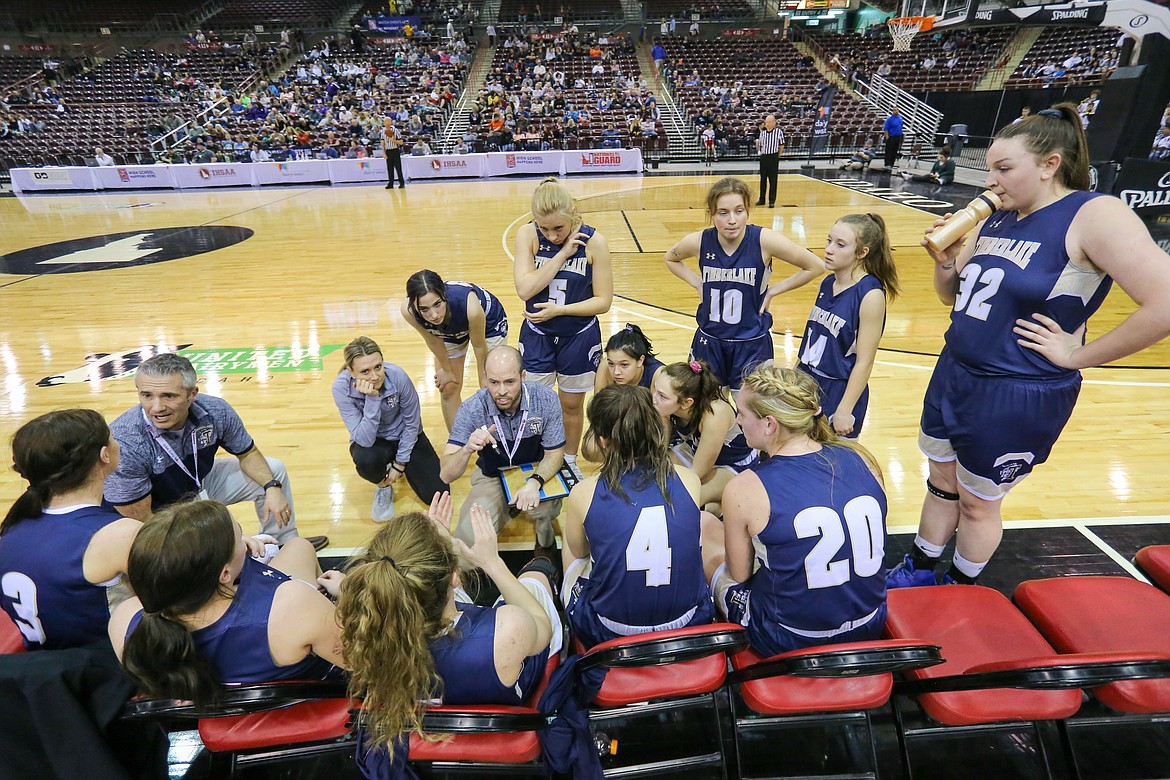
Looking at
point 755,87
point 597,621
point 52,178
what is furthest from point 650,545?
point 755,87

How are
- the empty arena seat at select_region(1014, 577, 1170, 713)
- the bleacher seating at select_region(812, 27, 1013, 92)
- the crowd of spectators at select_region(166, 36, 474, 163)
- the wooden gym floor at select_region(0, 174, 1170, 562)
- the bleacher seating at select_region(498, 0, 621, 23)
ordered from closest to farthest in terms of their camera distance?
the empty arena seat at select_region(1014, 577, 1170, 713)
the wooden gym floor at select_region(0, 174, 1170, 562)
the crowd of spectators at select_region(166, 36, 474, 163)
the bleacher seating at select_region(812, 27, 1013, 92)
the bleacher seating at select_region(498, 0, 621, 23)

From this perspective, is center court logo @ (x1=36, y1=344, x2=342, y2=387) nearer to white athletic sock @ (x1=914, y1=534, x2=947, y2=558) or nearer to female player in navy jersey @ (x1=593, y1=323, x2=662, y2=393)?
female player in navy jersey @ (x1=593, y1=323, x2=662, y2=393)

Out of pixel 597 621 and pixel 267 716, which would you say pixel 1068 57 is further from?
pixel 267 716

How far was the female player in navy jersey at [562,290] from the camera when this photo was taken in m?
3.46

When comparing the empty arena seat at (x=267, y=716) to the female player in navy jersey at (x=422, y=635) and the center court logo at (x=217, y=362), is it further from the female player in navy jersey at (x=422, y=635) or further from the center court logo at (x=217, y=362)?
the center court logo at (x=217, y=362)

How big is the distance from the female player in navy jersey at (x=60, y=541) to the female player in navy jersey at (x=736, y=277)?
296cm

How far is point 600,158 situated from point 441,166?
4.84m

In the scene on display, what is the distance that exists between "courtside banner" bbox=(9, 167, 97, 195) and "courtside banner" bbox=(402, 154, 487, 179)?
30.2 ft

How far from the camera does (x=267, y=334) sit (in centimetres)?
661

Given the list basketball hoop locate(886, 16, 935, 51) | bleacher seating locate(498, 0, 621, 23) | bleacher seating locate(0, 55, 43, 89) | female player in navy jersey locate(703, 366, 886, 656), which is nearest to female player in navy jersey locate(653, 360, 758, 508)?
female player in navy jersey locate(703, 366, 886, 656)

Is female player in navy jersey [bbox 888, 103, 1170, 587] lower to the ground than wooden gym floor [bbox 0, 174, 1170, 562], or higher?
higher

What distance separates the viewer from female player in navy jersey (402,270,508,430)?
360 centimetres

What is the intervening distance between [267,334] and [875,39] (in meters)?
29.7

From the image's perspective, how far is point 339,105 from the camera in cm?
2173
